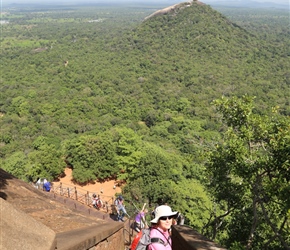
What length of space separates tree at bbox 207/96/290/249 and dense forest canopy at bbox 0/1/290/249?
0.03m

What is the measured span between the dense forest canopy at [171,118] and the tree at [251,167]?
0.10ft

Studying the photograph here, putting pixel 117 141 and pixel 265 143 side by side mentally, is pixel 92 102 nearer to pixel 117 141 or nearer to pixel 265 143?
pixel 117 141

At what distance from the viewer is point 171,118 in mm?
35969

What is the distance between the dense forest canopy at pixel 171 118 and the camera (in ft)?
22.1

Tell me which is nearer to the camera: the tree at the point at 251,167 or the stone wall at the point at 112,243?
the stone wall at the point at 112,243

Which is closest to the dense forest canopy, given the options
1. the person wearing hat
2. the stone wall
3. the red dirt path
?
the red dirt path

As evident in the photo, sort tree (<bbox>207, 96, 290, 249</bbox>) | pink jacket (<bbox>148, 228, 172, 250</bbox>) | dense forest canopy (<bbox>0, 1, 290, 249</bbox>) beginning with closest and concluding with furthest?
pink jacket (<bbox>148, 228, 172, 250</bbox>) < tree (<bbox>207, 96, 290, 249</bbox>) < dense forest canopy (<bbox>0, 1, 290, 249</bbox>)

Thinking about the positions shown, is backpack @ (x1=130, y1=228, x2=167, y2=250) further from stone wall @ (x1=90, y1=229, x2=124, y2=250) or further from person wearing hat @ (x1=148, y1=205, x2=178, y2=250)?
stone wall @ (x1=90, y1=229, x2=124, y2=250)

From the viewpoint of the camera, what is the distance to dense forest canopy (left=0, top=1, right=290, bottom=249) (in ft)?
22.1

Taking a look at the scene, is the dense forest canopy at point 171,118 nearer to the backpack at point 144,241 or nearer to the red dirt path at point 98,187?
the red dirt path at point 98,187

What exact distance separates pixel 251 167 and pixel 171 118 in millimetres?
30189

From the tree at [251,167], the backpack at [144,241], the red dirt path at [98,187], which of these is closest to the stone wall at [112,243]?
the backpack at [144,241]

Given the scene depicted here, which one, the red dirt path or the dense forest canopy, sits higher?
the dense forest canopy

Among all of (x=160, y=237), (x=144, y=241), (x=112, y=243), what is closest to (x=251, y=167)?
(x=112, y=243)
